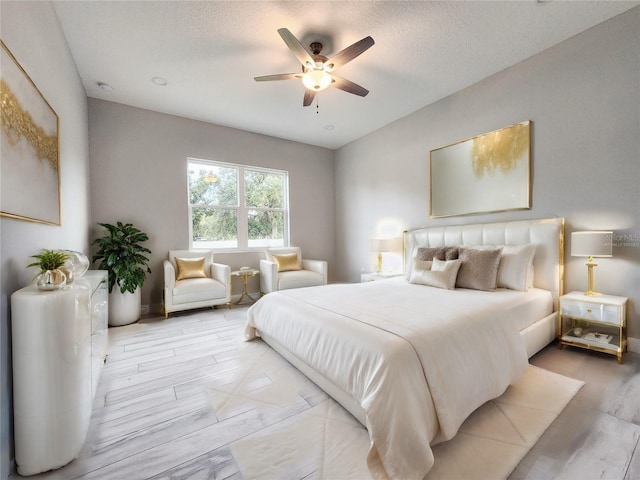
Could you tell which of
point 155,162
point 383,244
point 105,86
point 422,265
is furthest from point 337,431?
point 105,86

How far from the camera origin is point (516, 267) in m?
2.72

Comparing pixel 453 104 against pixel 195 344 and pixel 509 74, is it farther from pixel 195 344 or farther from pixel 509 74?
pixel 195 344

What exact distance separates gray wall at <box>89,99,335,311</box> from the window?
0.57 feet

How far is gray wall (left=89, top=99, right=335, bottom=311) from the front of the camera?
3.75 metres

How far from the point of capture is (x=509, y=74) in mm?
3092

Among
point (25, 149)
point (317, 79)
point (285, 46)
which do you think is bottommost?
point (25, 149)

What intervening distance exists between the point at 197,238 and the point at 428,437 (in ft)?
13.8

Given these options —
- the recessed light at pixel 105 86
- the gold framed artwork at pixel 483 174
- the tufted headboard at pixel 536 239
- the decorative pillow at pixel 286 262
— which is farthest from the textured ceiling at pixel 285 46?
the decorative pillow at pixel 286 262

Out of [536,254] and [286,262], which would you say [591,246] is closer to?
[536,254]

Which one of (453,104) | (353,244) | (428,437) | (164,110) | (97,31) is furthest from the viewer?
(353,244)

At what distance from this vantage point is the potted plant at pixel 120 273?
333 cm

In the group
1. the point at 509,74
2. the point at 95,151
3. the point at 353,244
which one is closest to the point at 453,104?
the point at 509,74

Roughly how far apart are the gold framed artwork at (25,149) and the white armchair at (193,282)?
1741 mm

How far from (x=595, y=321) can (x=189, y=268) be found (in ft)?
15.2
